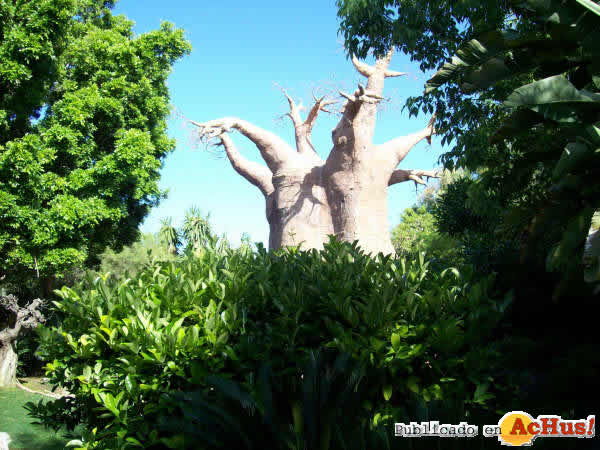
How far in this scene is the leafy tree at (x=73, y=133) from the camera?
41.4 feet

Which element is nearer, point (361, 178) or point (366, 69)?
point (361, 178)

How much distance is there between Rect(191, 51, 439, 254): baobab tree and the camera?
49.2 ft

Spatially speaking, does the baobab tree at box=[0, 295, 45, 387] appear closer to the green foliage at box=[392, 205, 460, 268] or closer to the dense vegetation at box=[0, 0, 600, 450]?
the dense vegetation at box=[0, 0, 600, 450]

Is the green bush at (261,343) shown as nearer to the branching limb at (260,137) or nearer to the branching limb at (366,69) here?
the branching limb at (260,137)

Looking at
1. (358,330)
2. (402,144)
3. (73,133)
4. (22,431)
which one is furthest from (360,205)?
(358,330)

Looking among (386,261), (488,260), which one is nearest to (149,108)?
(488,260)

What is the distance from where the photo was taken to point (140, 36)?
15.9 metres

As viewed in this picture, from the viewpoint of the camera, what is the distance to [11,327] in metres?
15.9

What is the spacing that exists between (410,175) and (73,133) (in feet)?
35.9

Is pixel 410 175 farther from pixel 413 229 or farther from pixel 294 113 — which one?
pixel 413 229

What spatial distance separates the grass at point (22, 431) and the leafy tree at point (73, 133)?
355 cm

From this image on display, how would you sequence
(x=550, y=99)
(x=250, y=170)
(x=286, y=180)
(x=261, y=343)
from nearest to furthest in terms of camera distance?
1. (x=261, y=343)
2. (x=550, y=99)
3. (x=286, y=180)
4. (x=250, y=170)

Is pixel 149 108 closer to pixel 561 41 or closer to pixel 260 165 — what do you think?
pixel 260 165

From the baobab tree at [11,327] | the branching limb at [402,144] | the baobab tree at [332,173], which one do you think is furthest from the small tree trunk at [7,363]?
the branching limb at [402,144]
